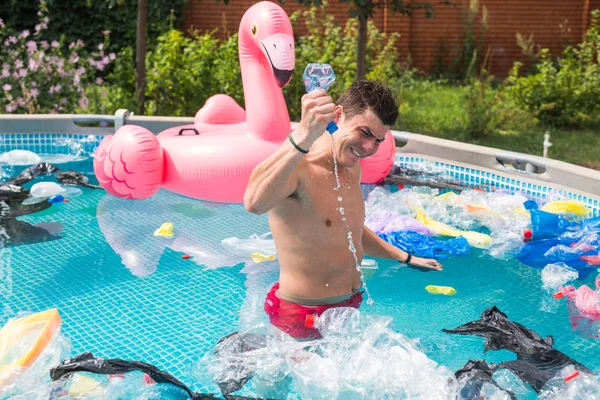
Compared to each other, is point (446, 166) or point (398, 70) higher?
point (398, 70)

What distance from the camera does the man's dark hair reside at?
2.67 meters

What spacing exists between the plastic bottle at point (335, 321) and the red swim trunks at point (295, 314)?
44 mm

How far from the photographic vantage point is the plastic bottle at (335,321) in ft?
9.46

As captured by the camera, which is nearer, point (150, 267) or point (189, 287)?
point (189, 287)

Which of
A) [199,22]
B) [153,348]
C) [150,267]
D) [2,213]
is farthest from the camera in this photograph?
[199,22]

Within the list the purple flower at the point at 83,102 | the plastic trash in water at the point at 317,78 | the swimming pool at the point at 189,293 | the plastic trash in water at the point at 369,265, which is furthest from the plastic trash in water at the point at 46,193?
the plastic trash in water at the point at 317,78

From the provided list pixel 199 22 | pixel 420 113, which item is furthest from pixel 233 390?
pixel 199 22

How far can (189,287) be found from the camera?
14.0ft

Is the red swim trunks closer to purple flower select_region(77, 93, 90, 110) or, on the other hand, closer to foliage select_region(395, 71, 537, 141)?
foliage select_region(395, 71, 537, 141)

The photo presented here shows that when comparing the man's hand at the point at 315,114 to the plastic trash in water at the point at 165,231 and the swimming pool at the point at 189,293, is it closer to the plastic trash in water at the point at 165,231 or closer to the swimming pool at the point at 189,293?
the swimming pool at the point at 189,293

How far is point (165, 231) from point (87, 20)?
7957 mm

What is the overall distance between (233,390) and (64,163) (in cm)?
477

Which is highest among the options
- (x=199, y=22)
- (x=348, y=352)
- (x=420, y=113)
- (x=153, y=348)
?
(x=199, y=22)

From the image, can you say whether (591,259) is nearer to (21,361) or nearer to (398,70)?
(21,361)
